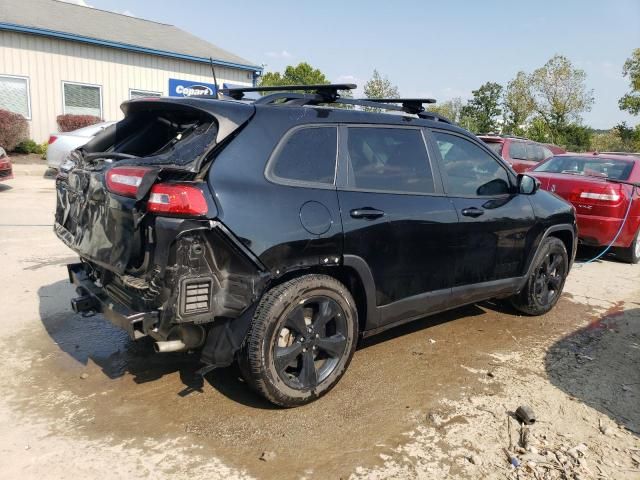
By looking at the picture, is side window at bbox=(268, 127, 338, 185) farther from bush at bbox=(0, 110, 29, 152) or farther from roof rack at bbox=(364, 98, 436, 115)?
bush at bbox=(0, 110, 29, 152)

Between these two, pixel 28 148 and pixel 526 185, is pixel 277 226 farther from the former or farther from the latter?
pixel 28 148

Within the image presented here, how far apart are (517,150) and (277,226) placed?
10820 millimetres

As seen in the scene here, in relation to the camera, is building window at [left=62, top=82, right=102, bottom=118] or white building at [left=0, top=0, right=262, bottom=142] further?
building window at [left=62, top=82, right=102, bottom=118]

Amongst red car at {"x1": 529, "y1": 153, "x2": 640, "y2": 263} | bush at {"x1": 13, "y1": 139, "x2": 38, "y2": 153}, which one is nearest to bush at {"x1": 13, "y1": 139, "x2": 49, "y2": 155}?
bush at {"x1": 13, "y1": 139, "x2": 38, "y2": 153}

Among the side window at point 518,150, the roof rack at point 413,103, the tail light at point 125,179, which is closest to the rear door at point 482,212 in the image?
the roof rack at point 413,103

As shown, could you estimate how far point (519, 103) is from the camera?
3975cm

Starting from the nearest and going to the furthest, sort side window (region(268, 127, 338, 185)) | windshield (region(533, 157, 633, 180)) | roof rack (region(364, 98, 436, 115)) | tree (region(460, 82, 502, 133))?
side window (region(268, 127, 338, 185)), roof rack (region(364, 98, 436, 115)), windshield (region(533, 157, 633, 180)), tree (region(460, 82, 502, 133))

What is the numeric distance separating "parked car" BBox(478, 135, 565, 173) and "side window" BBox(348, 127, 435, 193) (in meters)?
→ 8.34

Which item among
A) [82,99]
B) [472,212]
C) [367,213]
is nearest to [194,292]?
[367,213]

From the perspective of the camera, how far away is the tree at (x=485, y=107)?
44.8 metres

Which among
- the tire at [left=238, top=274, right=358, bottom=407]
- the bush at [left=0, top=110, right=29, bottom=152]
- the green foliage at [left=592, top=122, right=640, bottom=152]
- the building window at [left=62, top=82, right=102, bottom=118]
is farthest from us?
the green foliage at [left=592, top=122, right=640, bottom=152]

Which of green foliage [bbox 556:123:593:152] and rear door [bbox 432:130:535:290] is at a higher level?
green foliage [bbox 556:123:593:152]

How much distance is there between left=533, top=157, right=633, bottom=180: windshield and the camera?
7.72 metres

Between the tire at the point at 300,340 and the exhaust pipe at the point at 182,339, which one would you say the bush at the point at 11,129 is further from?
the tire at the point at 300,340
